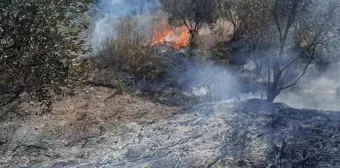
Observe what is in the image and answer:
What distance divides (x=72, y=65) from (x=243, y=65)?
39.9 ft

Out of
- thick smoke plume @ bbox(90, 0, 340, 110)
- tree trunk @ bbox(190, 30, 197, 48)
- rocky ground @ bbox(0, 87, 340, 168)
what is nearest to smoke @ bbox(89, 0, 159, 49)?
thick smoke plume @ bbox(90, 0, 340, 110)

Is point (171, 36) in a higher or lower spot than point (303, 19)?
lower

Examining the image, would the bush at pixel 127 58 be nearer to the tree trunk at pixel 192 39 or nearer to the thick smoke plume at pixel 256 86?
→ the thick smoke plume at pixel 256 86

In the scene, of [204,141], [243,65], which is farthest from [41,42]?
[243,65]

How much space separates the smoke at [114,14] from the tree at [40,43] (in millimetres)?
7538

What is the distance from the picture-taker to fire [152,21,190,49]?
19266 mm

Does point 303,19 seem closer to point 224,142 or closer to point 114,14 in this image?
point 224,142

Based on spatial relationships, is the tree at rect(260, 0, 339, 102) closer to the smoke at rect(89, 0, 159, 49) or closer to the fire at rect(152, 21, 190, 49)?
the smoke at rect(89, 0, 159, 49)

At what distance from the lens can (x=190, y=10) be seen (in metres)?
19.5

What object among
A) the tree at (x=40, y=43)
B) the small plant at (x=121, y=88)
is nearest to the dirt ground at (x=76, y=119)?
the small plant at (x=121, y=88)

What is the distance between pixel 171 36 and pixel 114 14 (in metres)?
4.54

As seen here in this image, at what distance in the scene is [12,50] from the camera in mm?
5504

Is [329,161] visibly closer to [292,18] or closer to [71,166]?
[292,18]

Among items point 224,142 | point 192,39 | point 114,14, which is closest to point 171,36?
point 192,39
